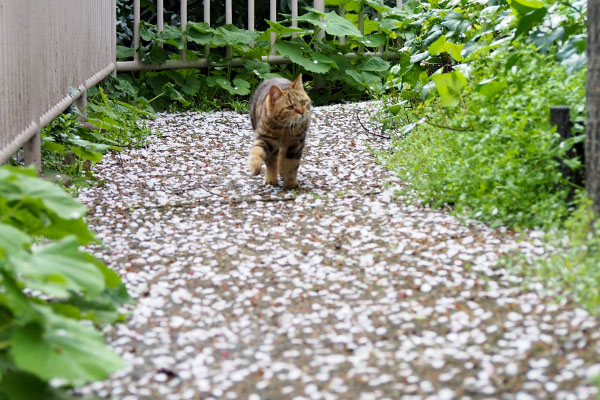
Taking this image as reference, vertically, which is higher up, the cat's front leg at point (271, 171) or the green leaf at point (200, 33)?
the green leaf at point (200, 33)

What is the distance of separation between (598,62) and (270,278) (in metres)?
1.59

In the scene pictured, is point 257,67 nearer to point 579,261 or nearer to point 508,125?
point 508,125

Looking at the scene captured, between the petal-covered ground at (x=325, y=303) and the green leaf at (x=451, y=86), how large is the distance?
58cm

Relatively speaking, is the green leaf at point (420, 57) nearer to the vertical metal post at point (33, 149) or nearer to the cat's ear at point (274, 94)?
the cat's ear at point (274, 94)

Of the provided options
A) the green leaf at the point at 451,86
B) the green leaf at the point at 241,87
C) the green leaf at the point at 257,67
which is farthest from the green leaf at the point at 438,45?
the green leaf at the point at 257,67

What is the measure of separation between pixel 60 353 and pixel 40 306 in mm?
201

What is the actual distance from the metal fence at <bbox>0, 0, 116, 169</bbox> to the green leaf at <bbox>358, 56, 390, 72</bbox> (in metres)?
2.77

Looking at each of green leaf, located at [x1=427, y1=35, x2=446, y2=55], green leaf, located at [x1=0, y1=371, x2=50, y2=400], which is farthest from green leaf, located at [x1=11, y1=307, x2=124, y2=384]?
green leaf, located at [x1=427, y1=35, x2=446, y2=55]

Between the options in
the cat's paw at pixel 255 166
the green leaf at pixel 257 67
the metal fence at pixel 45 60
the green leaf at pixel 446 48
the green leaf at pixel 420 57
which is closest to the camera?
the metal fence at pixel 45 60

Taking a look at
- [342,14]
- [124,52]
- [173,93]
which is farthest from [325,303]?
[342,14]

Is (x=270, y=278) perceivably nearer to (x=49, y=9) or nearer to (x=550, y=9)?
(x=550, y=9)

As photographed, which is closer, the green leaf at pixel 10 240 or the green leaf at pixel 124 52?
the green leaf at pixel 10 240

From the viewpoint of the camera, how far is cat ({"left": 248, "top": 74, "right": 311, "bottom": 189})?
4770 mm

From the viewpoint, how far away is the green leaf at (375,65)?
8.41 meters
